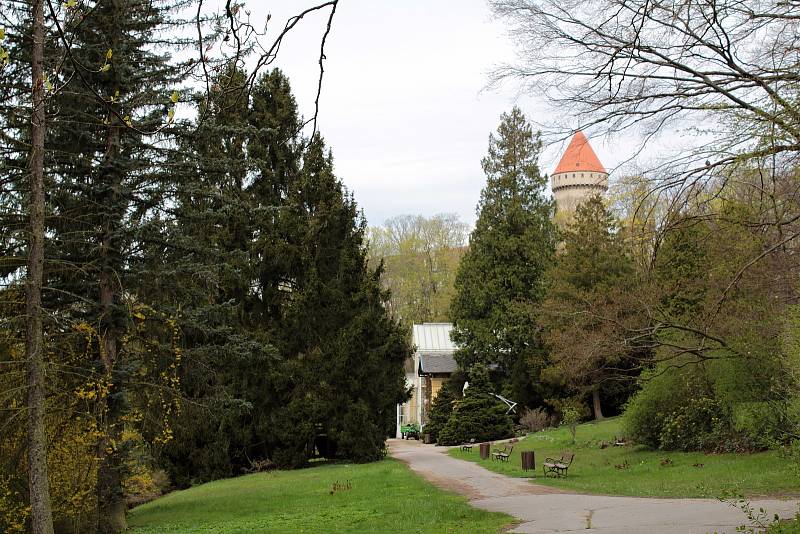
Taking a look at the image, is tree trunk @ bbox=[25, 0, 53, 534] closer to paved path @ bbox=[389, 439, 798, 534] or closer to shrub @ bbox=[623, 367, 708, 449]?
paved path @ bbox=[389, 439, 798, 534]

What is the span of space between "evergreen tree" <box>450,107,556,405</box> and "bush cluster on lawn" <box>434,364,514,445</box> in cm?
305

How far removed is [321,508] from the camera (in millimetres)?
14789

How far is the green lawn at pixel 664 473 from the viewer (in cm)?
1405

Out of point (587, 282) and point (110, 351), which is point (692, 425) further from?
point (110, 351)

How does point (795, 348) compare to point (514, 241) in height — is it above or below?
below

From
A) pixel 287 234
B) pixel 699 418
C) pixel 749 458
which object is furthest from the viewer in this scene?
pixel 287 234

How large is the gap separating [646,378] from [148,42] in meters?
16.3

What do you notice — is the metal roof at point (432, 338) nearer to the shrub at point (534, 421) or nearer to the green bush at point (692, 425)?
the shrub at point (534, 421)

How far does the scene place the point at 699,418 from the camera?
69.9 ft

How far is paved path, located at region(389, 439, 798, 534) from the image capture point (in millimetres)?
10188

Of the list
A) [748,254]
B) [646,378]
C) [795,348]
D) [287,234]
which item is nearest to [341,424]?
[287,234]

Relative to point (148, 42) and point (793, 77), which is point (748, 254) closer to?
point (793, 77)

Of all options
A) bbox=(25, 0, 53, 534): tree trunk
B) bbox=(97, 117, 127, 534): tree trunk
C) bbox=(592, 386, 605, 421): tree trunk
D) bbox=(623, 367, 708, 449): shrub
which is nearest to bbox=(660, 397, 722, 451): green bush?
bbox=(623, 367, 708, 449): shrub

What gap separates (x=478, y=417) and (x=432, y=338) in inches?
668
